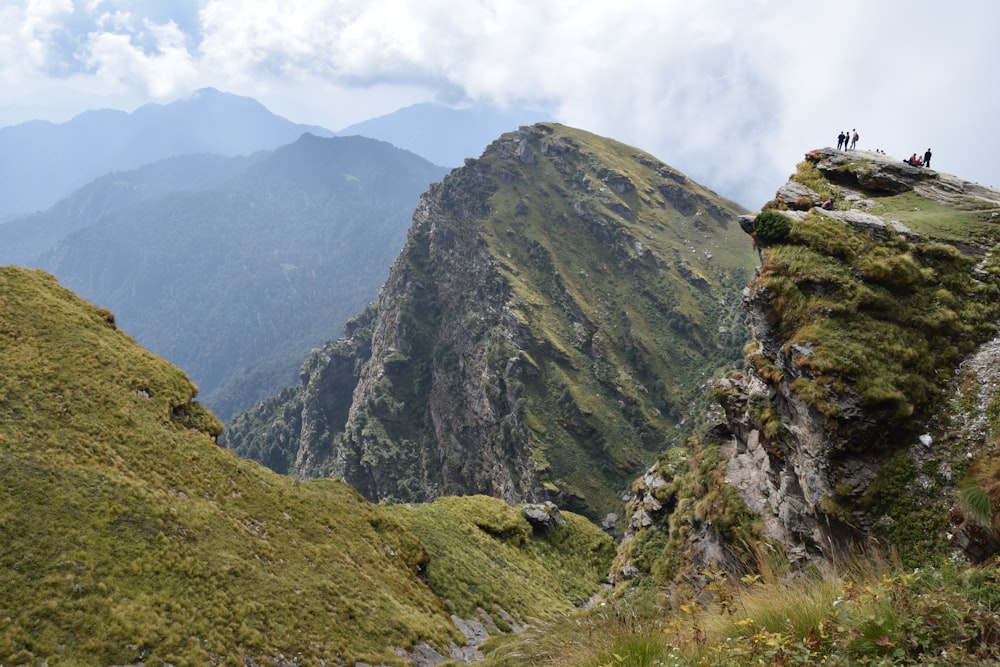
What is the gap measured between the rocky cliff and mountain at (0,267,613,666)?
1860 cm

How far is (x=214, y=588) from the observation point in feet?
72.5

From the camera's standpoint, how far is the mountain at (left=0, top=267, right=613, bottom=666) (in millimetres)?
18562

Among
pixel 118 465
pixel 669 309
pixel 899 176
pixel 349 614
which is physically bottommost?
pixel 349 614

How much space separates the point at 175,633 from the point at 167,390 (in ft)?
53.2

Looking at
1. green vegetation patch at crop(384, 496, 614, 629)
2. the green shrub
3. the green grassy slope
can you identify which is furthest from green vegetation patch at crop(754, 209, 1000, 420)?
the green grassy slope

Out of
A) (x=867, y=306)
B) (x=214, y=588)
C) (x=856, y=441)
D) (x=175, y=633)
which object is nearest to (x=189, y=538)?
(x=214, y=588)

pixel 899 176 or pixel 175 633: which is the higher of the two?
pixel 899 176

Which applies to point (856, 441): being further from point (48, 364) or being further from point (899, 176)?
point (48, 364)

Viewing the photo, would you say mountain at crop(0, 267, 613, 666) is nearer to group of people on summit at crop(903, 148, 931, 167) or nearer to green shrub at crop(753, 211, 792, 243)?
green shrub at crop(753, 211, 792, 243)

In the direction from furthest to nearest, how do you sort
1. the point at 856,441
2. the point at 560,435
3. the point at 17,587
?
the point at 560,435 < the point at 856,441 < the point at 17,587

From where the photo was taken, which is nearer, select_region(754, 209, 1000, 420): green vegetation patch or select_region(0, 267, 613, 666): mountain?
select_region(0, 267, 613, 666): mountain

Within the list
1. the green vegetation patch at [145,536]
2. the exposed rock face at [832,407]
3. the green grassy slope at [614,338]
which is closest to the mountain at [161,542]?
the green vegetation patch at [145,536]

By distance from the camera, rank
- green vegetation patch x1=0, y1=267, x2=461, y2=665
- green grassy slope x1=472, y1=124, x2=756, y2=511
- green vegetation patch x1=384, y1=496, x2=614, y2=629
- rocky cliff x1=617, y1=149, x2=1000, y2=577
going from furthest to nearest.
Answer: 1. green grassy slope x1=472, y1=124, x2=756, y2=511
2. green vegetation patch x1=384, y1=496, x2=614, y2=629
3. green vegetation patch x1=0, y1=267, x2=461, y2=665
4. rocky cliff x1=617, y1=149, x2=1000, y2=577

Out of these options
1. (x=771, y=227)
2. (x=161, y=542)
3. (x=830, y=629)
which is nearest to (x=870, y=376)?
(x=771, y=227)
